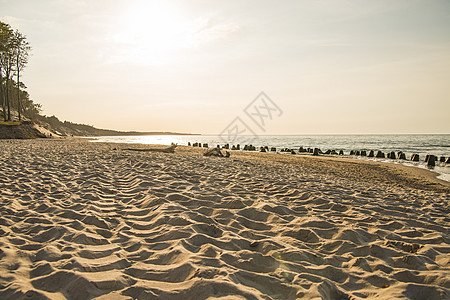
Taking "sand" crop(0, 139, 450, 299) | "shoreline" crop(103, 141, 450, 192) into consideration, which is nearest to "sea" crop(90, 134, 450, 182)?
"shoreline" crop(103, 141, 450, 192)

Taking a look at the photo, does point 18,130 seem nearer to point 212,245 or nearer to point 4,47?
point 4,47

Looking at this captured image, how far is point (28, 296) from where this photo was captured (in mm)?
1868

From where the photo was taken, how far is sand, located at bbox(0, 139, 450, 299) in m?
2.14

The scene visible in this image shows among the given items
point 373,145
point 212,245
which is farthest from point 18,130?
point 373,145

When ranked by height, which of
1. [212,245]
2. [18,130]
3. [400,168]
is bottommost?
[400,168]

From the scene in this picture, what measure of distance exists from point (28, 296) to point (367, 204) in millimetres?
5546

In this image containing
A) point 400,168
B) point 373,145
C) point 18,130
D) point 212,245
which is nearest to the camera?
point 212,245

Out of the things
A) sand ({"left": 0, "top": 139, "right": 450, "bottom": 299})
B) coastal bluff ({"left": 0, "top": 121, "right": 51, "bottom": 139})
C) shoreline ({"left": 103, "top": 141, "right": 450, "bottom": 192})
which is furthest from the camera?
coastal bluff ({"left": 0, "top": 121, "right": 51, "bottom": 139})

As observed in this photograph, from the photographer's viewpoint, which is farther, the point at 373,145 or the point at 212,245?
the point at 373,145

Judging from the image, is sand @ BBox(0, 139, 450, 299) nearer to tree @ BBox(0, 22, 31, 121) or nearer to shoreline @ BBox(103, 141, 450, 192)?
shoreline @ BBox(103, 141, 450, 192)

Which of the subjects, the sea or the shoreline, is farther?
the sea

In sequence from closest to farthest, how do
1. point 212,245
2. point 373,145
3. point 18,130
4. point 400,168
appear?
point 212,245 → point 400,168 → point 18,130 → point 373,145

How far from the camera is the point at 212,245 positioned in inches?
114

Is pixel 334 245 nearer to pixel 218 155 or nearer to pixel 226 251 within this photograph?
pixel 226 251
